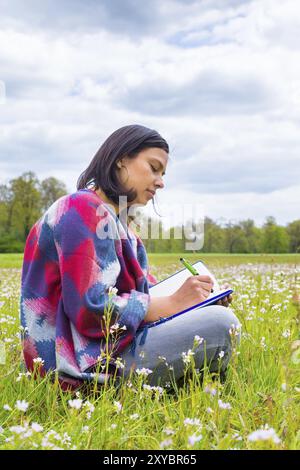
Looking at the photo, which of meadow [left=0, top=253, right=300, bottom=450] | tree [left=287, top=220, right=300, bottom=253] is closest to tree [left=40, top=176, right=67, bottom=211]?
tree [left=287, top=220, right=300, bottom=253]

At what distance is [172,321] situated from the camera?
10.3ft

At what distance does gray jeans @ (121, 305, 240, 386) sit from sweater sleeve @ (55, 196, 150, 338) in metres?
0.16

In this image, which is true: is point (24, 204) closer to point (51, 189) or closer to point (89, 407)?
point (51, 189)

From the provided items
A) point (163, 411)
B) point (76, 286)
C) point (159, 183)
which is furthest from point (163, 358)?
point (159, 183)

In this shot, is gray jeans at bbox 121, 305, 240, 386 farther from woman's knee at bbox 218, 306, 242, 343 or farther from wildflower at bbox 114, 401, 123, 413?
wildflower at bbox 114, 401, 123, 413

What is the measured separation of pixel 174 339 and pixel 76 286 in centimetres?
63

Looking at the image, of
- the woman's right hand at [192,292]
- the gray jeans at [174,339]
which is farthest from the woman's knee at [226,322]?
the woman's right hand at [192,292]

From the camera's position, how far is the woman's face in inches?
125

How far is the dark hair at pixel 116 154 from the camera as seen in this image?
3.17 meters

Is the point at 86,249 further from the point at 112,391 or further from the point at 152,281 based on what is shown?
the point at 152,281

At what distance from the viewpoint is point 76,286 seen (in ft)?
9.36

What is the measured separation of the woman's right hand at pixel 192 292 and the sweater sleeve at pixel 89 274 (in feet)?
0.83

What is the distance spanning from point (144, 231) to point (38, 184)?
43122 millimetres

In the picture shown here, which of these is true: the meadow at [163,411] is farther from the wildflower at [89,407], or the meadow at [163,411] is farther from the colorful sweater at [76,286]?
the colorful sweater at [76,286]
